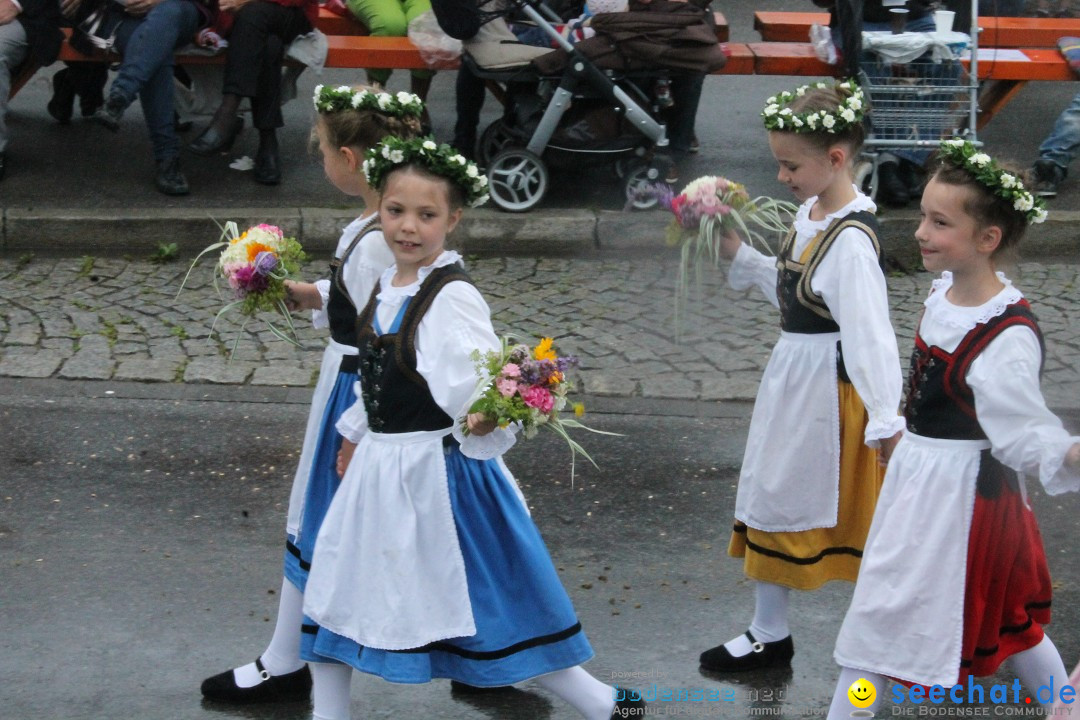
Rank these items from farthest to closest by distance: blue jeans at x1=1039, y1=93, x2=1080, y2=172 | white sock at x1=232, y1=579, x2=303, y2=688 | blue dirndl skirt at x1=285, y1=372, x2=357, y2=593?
blue jeans at x1=1039, y1=93, x2=1080, y2=172 < white sock at x1=232, y1=579, x2=303, y2=688 < blue dirndl skirt at x1=285, y1=372, x2=357, y2=593

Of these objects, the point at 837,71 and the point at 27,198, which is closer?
the point at 27,198

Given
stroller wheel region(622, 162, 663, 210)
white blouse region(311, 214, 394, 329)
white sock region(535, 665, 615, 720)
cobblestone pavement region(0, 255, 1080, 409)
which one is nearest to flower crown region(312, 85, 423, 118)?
white blouse region(311, 214, 394, 329)

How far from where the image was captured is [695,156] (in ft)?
29.7

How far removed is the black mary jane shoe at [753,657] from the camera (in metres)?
4.27

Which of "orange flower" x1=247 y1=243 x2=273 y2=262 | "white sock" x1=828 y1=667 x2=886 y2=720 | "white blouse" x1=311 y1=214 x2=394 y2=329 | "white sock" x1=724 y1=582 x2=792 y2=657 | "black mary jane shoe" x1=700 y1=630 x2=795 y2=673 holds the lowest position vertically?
"black mary jane shoe" x1=700 y1=630 x2=795 y2=673

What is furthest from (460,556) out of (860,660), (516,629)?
(860,660)

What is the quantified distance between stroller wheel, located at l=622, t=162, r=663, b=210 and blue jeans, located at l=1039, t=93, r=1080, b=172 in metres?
2.52

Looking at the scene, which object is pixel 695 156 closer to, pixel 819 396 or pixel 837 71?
pixel 837 71

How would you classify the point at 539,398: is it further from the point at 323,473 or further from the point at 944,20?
the point at 944,20

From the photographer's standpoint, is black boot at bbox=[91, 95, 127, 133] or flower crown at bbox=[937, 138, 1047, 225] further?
black boot at bbox=[91, 95, 127, 133]

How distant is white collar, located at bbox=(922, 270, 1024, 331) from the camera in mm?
3422

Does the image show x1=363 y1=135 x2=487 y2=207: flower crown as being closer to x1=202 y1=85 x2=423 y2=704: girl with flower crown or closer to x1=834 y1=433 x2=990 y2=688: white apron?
x1=202 y1=85 x2=423 y2=704: girl with flower crown

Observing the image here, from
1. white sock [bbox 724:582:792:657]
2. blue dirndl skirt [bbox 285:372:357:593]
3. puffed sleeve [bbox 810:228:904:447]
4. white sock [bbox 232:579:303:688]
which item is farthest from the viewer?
white sock [bbox 724:582:792:657]

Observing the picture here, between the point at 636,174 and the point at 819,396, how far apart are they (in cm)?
432
